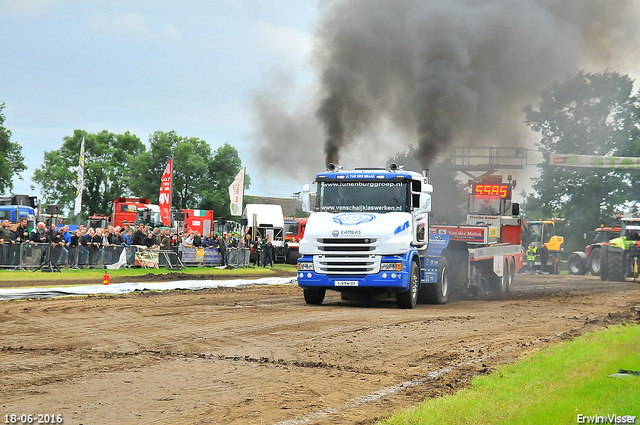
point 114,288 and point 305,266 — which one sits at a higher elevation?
point 305,266

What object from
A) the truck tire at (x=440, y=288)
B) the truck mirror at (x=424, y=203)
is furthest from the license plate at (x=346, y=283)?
the truck tire at (x=440, y=288)

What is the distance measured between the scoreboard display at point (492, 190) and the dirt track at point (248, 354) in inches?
267

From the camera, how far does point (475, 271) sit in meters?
20.0

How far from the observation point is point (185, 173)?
81.9 m

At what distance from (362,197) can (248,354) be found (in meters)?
7.68

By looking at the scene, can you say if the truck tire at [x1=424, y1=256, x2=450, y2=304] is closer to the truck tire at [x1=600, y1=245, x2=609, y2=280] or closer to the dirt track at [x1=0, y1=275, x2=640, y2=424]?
the dirt track at [x1=0, y1=275, x2=640, y2=424]

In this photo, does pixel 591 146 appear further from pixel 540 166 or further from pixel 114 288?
pixel 114 288

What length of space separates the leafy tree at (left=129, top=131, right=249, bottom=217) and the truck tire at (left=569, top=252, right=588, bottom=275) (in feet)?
155

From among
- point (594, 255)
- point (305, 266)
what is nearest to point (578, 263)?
point (594, 255)

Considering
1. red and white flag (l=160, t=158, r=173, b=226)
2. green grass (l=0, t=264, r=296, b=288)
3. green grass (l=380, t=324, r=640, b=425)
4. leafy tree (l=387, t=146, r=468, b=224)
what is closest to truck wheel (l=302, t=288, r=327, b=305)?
leafy tree (l=387, t=146, r=468, b=224)

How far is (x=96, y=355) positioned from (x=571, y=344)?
6611 millimetres

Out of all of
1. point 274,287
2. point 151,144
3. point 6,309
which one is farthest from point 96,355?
point 151,144

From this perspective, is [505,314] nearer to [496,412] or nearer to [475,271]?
[475,271]

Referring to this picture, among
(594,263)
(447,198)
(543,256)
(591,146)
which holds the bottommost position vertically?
(594,263)
